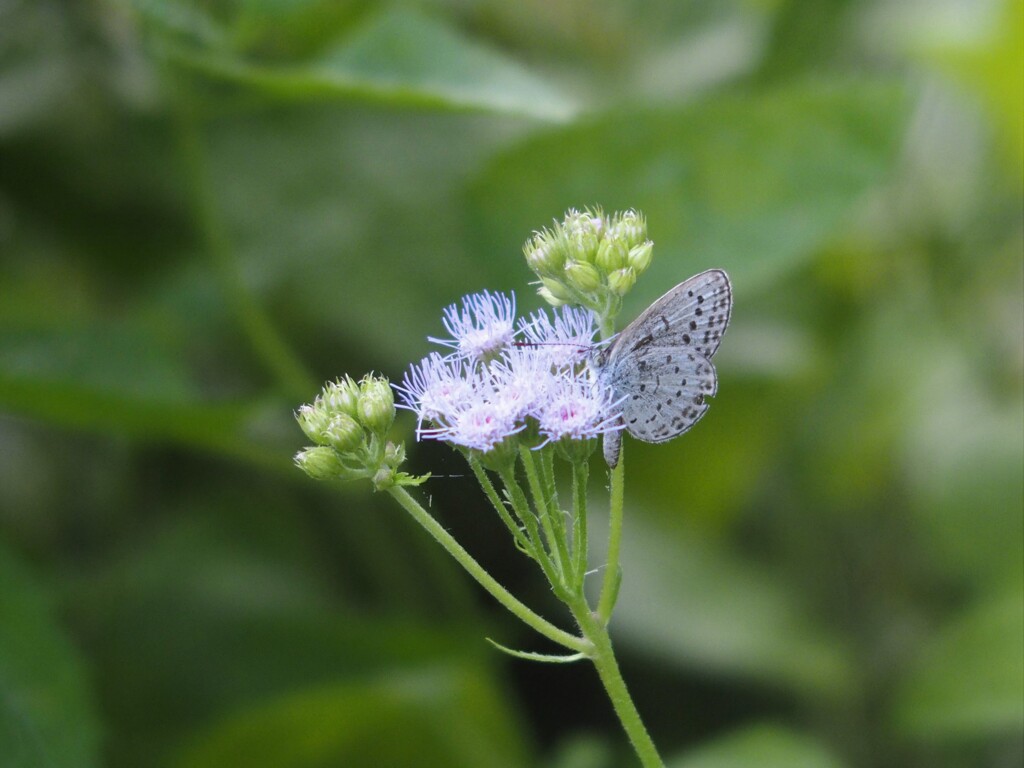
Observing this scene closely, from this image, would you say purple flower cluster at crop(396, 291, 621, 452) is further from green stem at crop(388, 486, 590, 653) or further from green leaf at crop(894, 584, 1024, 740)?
green leaf at crop(894, 584, 1024, 740)

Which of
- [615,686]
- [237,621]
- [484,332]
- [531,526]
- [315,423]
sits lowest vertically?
[615,686]

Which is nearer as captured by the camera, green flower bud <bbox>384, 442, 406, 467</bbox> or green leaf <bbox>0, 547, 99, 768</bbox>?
green flower bud <bbox>384, 442, 406, 467</bbox>

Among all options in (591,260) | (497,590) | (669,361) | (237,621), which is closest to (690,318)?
(669,361)

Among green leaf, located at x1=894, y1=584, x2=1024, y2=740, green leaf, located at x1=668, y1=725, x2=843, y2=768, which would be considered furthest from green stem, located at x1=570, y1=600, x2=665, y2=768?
green leaf, located at x1=894, y1=584, x2=1024, y2=740

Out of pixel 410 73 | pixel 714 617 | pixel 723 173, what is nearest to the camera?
pixel 410 73

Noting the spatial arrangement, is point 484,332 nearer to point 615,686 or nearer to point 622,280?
point 622,280

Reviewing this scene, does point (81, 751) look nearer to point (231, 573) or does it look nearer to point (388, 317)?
point (231, 573)

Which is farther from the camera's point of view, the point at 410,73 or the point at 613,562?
the point at 410,73
